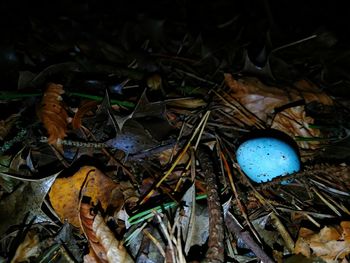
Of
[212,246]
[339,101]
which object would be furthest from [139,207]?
[339,101]

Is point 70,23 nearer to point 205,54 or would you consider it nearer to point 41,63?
point 41,63

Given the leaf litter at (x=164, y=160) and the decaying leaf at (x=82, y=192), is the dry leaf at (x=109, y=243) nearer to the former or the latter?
the leaf litter at (x=164, y=160)

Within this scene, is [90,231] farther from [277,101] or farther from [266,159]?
[277,101]

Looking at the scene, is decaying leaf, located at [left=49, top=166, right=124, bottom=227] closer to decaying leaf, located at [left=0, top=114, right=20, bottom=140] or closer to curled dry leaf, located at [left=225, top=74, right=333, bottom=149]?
decaying leaf, located at [left=0, top=114, right=20, bottom=140]

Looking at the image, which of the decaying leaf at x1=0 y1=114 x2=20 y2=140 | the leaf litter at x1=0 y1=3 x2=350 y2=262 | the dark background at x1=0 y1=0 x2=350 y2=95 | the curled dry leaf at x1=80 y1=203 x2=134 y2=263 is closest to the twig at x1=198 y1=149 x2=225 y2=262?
the leaf litter at x1=0 y1=3 x2=350 y2=262

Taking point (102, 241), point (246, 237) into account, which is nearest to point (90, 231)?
point (102, 241)

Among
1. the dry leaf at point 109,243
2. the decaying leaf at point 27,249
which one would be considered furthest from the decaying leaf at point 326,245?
the decaying leaf at point 27,249
